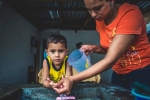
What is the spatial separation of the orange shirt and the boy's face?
2.74 ft

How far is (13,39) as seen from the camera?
5.76m

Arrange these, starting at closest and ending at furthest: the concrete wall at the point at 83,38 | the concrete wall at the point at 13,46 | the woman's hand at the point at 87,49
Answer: the woman's hand at the point at 87,49, the concrete wall at the point at 13,46, the concrete wall at the point at 83,38

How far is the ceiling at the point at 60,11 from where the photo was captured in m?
5.49

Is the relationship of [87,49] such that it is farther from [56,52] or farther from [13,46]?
[13,46]

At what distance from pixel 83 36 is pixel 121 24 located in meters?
8.25

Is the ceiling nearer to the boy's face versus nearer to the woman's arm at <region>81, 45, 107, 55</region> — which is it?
the boy's face

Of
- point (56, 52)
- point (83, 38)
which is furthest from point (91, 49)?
point (83, 38)

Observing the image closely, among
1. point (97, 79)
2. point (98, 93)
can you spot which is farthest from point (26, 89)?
point (97, 79)

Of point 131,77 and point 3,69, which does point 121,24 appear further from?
point 3,69

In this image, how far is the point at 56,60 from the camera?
2410 mm

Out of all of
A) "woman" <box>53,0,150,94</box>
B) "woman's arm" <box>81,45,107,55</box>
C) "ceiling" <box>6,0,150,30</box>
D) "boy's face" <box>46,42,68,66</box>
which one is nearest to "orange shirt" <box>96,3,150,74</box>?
"woman" <box>53,0,150,94</box>

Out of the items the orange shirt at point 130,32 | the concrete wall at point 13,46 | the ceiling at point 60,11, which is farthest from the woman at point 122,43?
the concrete wall at point 13,46

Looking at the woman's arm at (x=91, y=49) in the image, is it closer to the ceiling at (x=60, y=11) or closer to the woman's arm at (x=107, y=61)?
the woman's arm at (x=107, y=61)

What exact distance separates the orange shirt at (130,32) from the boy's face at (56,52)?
834 mm
